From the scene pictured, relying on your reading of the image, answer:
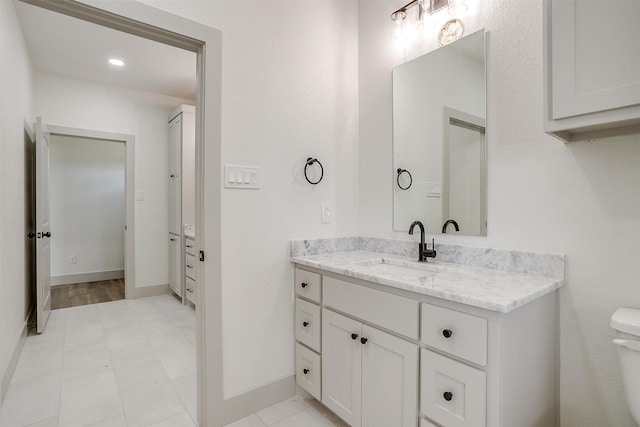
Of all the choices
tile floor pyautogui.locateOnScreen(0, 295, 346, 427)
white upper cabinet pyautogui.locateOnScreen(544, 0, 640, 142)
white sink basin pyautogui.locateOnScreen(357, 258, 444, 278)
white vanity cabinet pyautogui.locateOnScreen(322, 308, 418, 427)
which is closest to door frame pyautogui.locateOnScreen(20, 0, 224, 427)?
tile floor pyautogui.locateOnScreen(0, 295, 346, 427)

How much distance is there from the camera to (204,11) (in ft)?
5.55

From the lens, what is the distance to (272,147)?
1944 millimetres

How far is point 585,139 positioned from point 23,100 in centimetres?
402

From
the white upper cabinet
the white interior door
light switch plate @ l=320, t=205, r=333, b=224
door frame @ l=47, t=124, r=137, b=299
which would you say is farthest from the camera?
door frame @ l=47, t=124, r=137, b=299

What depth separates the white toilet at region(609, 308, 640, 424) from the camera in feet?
3.47

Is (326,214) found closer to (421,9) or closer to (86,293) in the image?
(421,9)

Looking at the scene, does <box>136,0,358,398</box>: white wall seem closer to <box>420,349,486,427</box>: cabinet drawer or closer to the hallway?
the hallway

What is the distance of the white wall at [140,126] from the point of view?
3691mm

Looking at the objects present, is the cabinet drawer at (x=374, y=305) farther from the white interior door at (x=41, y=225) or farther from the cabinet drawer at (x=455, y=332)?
the white interior door at (x=41, y=225)

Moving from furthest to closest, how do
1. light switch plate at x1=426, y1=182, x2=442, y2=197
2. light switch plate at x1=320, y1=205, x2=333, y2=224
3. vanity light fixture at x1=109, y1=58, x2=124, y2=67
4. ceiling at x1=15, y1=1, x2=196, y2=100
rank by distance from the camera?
vanity light fixture at x1=109, y1=58, x2=124, y2=67 < ceiling at x1=15, y1=1, x2=196, y2=100 < light switch plate at x1=320, y1=205, x2=333, y2=224 < light switch plate at x1=426, y1=182, x2=442, y2=197

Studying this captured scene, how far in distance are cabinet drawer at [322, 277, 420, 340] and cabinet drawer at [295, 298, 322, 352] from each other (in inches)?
5.3

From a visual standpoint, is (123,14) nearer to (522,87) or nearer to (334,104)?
(334,104)

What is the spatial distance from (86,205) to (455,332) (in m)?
5.78

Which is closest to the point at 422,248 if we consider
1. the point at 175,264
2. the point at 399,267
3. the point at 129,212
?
the point at 399,267
